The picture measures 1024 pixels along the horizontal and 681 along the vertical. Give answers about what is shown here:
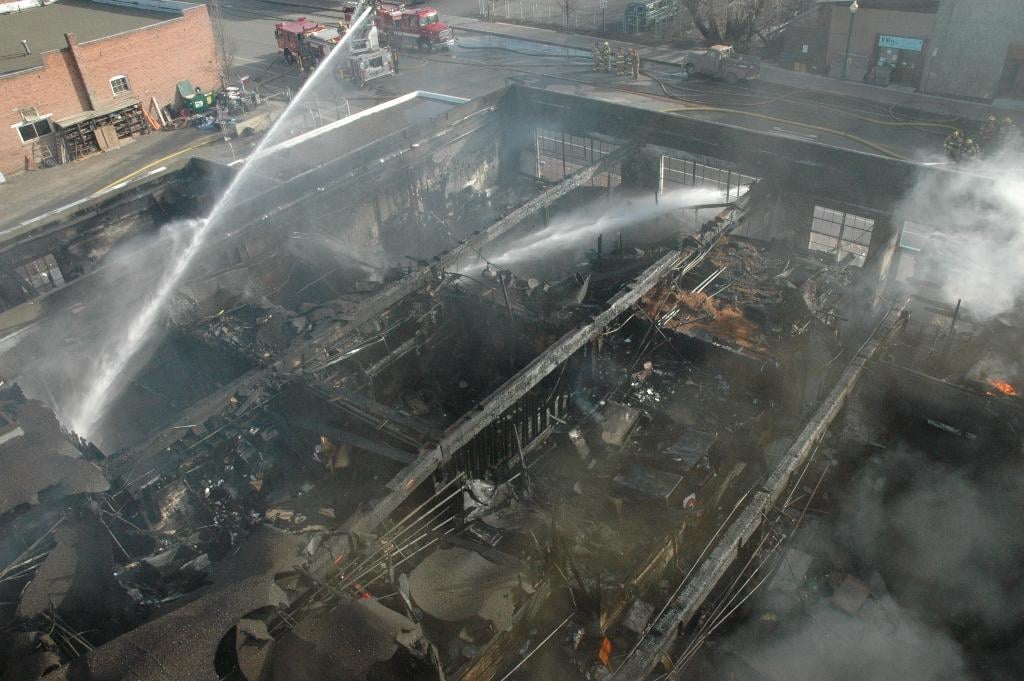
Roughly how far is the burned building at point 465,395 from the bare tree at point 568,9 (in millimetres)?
28237

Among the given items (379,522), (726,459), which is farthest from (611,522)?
(379,522)

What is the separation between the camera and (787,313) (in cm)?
1590

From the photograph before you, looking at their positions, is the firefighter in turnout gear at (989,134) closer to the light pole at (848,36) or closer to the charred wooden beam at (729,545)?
the light pole at (848,36)

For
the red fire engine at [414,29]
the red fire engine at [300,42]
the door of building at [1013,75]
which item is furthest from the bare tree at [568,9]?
the door of building at [1013,75]

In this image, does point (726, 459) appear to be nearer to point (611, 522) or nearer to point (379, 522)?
point (611, 522)

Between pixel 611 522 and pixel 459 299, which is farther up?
pixel 459 299

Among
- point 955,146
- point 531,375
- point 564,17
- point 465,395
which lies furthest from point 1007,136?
point 564,17

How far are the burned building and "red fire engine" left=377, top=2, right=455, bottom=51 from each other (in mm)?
26634

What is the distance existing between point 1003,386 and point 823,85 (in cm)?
2837

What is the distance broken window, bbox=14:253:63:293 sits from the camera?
719 inches

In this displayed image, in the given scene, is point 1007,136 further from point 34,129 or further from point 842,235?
point 34,129

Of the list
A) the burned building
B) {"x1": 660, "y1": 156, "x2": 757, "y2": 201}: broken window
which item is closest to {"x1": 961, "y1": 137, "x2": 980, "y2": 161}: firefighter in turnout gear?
{"x1": 660, "y1": 156, "x2": 757, "y2": 201}: broken window

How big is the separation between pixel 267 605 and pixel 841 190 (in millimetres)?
16178

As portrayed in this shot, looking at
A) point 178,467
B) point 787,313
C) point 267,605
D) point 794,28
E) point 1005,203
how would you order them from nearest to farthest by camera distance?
point 267,605 → point 178,467 → point 787,313 → point 1005,203 → point 794,28
